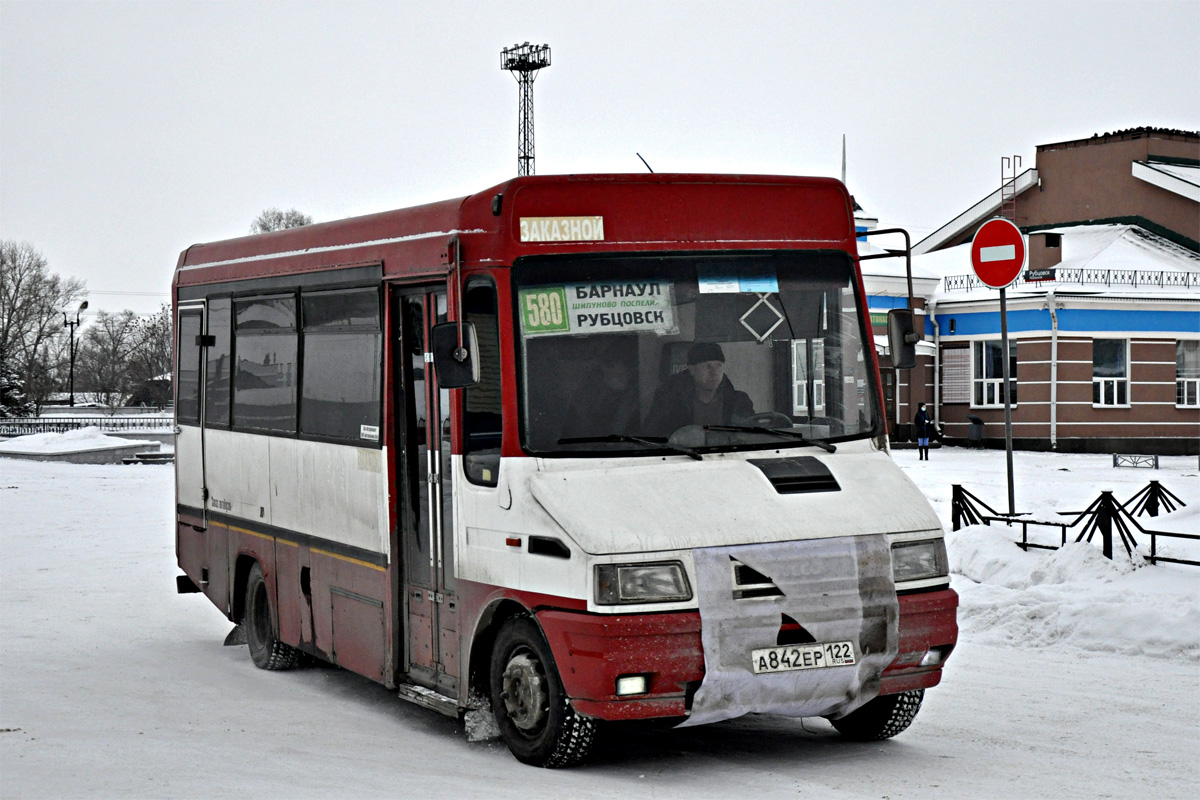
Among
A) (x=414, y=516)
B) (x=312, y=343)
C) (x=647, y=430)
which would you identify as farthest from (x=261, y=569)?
(x=647, y=430)

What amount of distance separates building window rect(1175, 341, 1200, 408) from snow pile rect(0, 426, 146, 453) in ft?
102

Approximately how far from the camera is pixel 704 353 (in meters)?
7.66

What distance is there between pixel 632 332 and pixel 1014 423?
3783cm

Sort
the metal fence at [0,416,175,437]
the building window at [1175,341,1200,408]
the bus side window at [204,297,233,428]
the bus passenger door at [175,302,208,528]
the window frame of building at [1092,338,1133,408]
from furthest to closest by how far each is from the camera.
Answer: the metal fence at [0,416,175,437] → the building window at [1175,341,1200,408] → the window frame of building at [1092,338,1133,408] → the bus passenger door at [175,302,208,528] → the bus side window at [204,297,233,428]

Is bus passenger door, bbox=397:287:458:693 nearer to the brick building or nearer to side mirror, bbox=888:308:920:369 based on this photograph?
side mirror, bbox=888:308:920:369

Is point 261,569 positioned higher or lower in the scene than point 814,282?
lower

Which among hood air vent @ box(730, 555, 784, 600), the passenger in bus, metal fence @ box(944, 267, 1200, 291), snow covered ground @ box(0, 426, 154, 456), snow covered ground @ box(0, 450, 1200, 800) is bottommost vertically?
snow covered ground @ box(0, 450, 1200, 800)

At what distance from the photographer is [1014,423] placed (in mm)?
43562

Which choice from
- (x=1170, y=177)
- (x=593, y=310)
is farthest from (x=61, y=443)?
(x=593, y=310)

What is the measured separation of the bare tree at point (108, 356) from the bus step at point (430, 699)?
358 feet

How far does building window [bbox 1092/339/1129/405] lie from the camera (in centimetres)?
4344

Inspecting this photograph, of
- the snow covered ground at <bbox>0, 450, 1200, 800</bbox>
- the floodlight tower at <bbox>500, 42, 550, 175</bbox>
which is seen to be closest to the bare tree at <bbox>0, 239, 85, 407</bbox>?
the floodlight tower at <bbox>500, 42, 550, 175</bbox>

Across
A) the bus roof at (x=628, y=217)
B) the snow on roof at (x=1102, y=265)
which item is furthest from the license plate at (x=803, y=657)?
the snow on roof at (x=1102, y=265)

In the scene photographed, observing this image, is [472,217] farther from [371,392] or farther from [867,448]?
[867,448]
